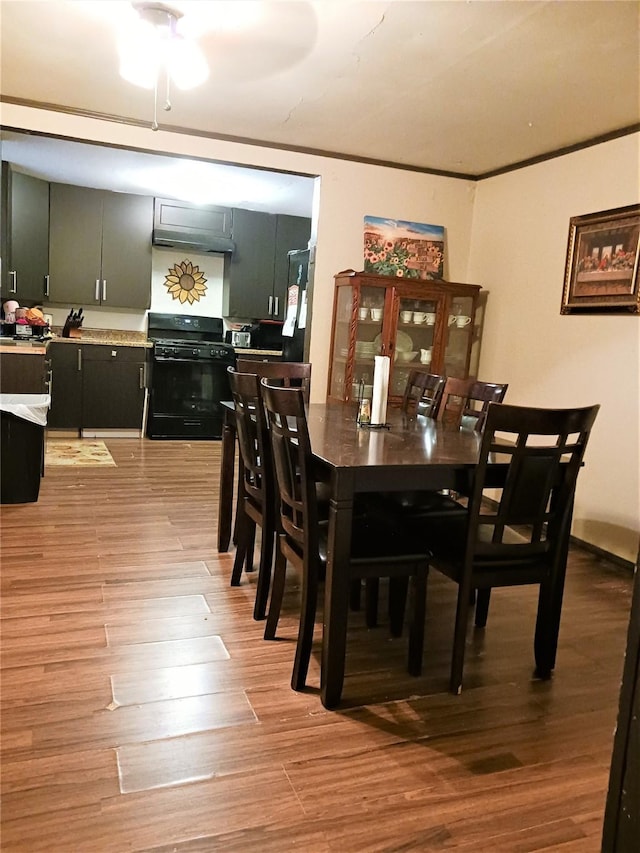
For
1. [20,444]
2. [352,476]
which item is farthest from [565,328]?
[20,444]

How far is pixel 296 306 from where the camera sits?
227 inches

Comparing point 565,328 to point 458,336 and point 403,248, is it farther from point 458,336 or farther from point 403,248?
point 403,248

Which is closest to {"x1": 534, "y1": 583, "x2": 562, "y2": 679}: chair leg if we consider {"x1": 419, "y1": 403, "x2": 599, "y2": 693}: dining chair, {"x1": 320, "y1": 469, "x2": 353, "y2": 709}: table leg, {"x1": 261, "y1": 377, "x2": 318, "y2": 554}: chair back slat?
{"x1": 419, "y1": 403, "x2": 599, "y2": 693}: dining chair

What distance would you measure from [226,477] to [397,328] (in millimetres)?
1942

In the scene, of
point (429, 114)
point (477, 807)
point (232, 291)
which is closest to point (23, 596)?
point (477, 807)

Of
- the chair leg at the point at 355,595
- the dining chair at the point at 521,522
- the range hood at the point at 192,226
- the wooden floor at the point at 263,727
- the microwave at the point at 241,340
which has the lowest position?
the wooden floor at the point at 263,727

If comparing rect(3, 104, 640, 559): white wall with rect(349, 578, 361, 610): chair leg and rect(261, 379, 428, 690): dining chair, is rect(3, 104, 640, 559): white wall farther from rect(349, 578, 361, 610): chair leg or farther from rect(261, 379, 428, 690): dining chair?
rect(261, 379, 428, 690): dining chair

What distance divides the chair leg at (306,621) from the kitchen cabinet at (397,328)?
249 centimetres

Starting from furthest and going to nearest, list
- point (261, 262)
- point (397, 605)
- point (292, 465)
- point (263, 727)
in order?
point (261, 262) → point (397, 605) → point (292, 465) → point (263, 727)

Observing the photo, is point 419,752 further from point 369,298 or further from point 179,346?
point 179,346

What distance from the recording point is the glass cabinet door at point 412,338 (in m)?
4.52

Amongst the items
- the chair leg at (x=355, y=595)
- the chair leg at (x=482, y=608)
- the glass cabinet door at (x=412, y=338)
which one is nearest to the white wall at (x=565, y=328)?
the glass cabinet door at (x=412, y=338)

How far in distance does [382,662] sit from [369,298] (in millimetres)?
2782

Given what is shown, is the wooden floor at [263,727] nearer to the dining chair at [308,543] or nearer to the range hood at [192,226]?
the dining chair at [308,543]
